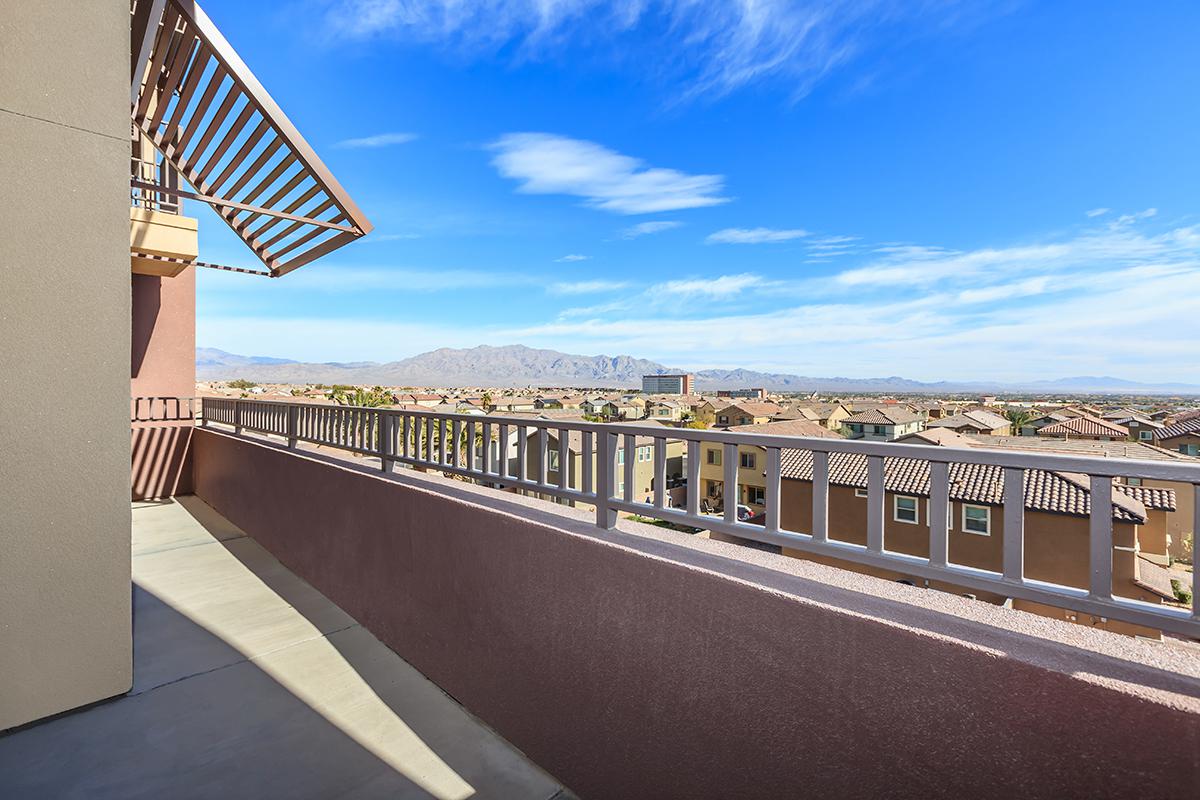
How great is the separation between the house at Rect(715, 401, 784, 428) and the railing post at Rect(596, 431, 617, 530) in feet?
107

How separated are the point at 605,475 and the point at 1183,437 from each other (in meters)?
27.2

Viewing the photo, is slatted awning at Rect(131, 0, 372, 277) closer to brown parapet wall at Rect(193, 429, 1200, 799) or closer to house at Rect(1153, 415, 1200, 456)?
brown parapet wall at Rect(193, 429, 1200, 799)

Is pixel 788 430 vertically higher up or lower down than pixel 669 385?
lower down

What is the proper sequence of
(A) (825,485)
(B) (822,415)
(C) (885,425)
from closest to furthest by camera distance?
(A) (825,485) < (C) (885,425) < (B) (822,415)

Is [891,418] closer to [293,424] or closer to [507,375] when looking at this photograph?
[293,424]

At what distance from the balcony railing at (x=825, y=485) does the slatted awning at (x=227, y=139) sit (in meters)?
3.29

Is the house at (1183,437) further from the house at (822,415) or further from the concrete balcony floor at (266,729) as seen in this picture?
the concrete balcony floor at (266,729)

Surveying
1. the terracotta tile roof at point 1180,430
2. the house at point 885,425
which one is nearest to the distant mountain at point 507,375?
the house at point 885,425

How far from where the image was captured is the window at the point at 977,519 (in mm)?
1870

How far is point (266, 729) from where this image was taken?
247 centimetres

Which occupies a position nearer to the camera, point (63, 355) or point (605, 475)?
point (605, 475)

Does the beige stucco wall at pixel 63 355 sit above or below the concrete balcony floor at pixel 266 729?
above

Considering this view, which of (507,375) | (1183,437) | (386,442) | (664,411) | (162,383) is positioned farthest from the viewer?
(507,375)

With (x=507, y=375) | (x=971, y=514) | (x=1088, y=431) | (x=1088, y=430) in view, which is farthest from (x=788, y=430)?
(x=507, y=375)
